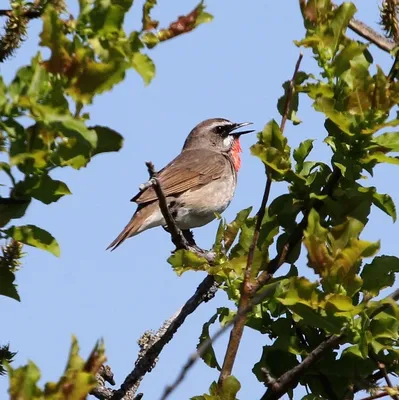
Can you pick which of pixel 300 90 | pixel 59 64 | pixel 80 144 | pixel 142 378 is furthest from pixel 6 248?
pixel 142 378

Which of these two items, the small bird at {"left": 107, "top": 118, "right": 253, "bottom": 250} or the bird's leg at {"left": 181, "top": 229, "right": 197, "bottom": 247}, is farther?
the bird's leg at {"left": 181, "top": 229, "right": 197, "bottom": 247}

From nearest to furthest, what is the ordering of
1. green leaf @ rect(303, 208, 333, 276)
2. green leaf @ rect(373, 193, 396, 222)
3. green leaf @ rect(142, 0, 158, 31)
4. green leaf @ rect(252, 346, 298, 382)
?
green leaf @ rect(142, 0, 158, 31)
green leaf @ rect(303, 208, 333, 276)
green leaf @ rect(373, 193, 396, 222)
green leaf @ rect(252, 346, 298, 382)

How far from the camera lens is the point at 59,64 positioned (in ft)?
8.39

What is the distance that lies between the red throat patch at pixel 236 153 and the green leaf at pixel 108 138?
7342 millimetres

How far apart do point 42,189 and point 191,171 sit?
261 inches

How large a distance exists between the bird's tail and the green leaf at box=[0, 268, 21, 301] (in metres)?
4.85

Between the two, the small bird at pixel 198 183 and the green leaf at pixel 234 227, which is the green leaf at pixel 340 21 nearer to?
the green leaf at pixel 234 227

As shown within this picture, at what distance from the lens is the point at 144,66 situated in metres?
2.54

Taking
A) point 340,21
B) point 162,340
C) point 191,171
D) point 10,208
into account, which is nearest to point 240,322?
point 10,208

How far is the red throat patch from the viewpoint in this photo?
10.1 metres

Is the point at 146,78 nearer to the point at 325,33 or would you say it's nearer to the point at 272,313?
the point at 325,33

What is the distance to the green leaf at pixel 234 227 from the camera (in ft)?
11.9

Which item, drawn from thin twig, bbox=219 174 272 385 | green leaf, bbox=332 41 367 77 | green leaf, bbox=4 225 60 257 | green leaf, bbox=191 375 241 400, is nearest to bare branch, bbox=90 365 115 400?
green leaf, bbox=191 375 241 400

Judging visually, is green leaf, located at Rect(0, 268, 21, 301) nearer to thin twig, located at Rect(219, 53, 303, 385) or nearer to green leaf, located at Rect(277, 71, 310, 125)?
thin twig, located at Rect(219, 53, 303, 385)
